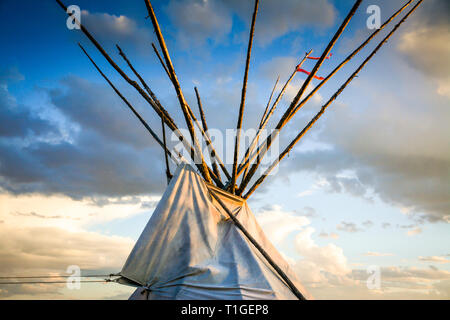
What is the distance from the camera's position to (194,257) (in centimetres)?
409

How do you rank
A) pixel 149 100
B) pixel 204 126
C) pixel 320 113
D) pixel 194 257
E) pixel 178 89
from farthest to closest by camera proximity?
pixel 204 126, pixel 320 113, pixel 149 100, pixel 178 89, pixel 194 257

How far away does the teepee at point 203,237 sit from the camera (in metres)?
3.93

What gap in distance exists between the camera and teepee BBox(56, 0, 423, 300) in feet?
12.9

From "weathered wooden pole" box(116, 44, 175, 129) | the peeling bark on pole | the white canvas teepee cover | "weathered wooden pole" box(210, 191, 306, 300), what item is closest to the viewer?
the white canvas teepee cover

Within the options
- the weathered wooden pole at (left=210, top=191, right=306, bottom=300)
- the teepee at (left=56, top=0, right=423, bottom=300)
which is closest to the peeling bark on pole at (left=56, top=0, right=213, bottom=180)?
the teepee at (left=56, top=0, right=423, bottom=300)

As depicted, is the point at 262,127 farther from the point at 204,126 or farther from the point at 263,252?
the point at 263,252

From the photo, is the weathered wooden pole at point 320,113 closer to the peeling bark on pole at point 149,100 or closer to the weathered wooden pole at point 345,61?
the weathered wooden pole at point 345,61

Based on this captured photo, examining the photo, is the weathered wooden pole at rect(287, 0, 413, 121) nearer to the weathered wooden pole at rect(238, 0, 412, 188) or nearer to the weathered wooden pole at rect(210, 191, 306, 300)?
the weathered wooden pole at rect(238, 0, 412, 188)

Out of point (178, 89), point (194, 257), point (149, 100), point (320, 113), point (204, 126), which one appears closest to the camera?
point (194, 257)

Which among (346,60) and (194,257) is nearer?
(194,257)

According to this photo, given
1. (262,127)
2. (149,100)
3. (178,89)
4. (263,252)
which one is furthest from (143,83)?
(263,252)

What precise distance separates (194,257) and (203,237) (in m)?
0.33
